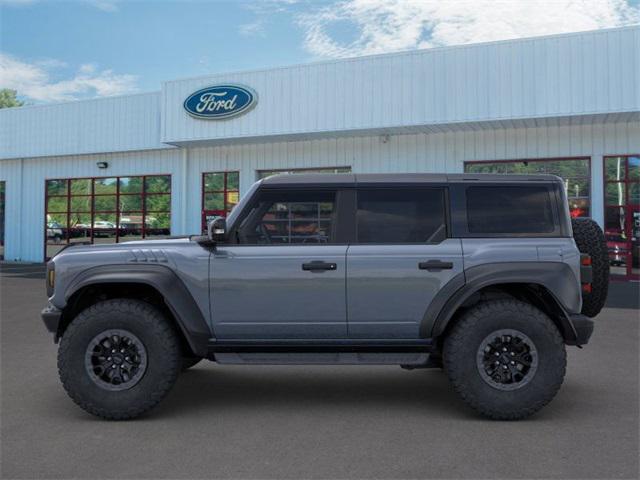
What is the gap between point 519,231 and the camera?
15.9 ft

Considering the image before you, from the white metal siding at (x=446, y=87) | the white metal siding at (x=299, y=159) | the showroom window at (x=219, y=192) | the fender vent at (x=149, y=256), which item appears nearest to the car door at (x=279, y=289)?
the fender vent at (x=149, y=256)

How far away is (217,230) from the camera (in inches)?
183

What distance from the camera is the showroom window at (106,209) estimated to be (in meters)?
22.5

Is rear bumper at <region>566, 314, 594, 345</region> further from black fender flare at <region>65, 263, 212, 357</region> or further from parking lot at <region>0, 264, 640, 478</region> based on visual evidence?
black fender flare at <region>65, 263, 212, 357</region>

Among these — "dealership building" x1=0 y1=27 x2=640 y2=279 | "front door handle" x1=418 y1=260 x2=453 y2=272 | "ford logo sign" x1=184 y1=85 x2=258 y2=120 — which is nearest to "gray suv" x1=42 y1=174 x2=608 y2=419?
"front door handle" x1=418 y1=260 x2=453 y2=272

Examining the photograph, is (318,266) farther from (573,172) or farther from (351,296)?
(573,172)

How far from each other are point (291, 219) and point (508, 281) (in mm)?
1785

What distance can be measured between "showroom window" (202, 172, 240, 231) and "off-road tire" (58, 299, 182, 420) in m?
16.4

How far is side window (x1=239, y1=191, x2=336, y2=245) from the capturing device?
487 cm

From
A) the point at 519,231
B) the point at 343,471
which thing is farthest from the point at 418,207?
the point at 343,471

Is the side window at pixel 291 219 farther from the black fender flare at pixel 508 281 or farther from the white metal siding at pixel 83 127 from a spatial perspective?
the white metal siding at pixel 83 127

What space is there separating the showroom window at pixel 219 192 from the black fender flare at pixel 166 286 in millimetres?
16288

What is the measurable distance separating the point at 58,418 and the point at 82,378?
405mm

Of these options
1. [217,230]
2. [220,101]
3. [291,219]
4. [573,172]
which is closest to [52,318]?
[217,230]
